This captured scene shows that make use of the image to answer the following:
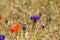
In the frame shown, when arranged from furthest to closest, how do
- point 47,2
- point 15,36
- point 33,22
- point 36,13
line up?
point 47,2
point 36,13
point 33,22
point 15,36

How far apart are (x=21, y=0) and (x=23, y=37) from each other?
0.74 meters

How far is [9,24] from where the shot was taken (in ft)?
6.96

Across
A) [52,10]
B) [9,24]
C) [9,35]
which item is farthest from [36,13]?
[9,35]

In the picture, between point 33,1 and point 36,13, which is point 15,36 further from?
point 33,1

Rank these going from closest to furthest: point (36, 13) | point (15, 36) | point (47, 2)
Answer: point (15, 36) < point (36, 13) < point (47, 2)

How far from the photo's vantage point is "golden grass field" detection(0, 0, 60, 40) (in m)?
1.93

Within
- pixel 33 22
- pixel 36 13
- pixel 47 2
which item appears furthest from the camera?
pixel 47 2

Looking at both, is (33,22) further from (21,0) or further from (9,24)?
(21,0)

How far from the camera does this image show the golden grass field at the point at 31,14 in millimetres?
1934

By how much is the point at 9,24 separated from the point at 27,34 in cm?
26

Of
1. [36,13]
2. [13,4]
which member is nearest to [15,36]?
[36,13]

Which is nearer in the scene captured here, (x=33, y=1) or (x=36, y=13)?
(x=36, y=13)

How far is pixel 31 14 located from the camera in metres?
2.29

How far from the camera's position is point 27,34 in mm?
1932
